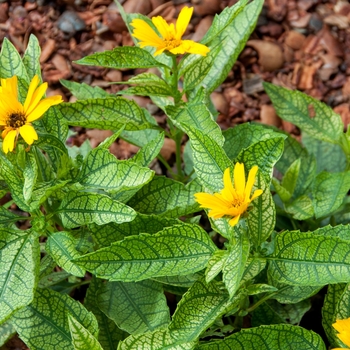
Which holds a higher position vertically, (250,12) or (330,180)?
(250,12)

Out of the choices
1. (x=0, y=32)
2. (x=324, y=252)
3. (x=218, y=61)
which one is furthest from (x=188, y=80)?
(x=0, y=32)

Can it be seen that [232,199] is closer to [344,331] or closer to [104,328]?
[344,331]

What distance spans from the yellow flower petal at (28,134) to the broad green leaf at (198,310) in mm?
419

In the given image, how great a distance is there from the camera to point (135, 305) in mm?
1339

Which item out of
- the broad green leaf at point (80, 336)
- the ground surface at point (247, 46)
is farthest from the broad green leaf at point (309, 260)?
the ground surface at point (247, 46)

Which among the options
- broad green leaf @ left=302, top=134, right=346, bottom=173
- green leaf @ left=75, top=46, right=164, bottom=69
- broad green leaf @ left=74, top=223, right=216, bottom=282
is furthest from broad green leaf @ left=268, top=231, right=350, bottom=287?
broad green leaf @ left=302, top=134, right=346, bottom=173

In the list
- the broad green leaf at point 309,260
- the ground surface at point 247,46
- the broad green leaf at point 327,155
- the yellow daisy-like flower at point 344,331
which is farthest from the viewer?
the ground surface at point 247,46

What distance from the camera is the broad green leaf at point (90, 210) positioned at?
1.15m

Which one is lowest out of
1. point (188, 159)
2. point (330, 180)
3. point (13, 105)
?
point (188, 159)

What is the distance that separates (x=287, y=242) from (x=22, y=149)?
21.6 inches

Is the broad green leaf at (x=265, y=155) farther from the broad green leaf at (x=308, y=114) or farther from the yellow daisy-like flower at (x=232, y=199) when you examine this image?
the broad green leaf at (x=308, y=114)

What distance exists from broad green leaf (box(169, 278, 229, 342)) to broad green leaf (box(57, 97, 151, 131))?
401 mm

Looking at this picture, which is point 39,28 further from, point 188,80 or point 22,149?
point 22,149

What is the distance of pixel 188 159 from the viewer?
67.6 inches
